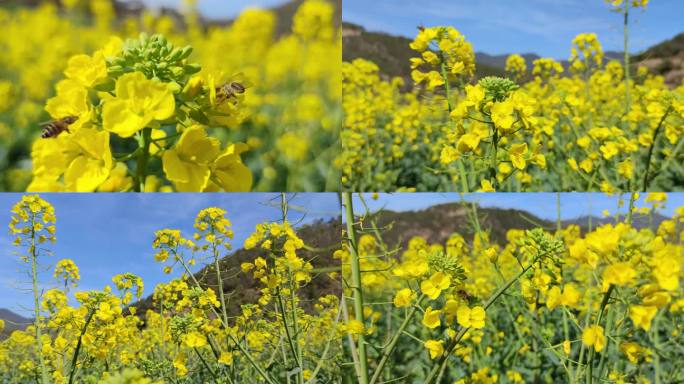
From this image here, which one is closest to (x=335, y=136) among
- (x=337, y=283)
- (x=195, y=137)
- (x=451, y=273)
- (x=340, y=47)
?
(x=340, y=47)

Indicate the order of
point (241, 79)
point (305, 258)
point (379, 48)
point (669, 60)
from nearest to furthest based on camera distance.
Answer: point (241, 79) → point (305, 258) → point (379, 48) → point (669, 60)

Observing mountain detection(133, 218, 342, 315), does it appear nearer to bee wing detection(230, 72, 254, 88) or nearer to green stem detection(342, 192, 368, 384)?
green stem detection(342, 192, 368, 384)

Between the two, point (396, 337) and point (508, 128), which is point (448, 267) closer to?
point (396, 337)

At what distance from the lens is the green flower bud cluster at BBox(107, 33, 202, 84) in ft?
2.69

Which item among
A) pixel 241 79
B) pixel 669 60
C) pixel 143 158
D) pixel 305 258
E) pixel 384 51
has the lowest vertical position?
pixel 305 258

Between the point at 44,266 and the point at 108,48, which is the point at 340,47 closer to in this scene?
the point at 44,266

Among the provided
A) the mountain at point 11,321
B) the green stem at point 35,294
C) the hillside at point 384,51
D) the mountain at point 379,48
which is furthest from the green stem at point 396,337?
the mountain at point 379,48

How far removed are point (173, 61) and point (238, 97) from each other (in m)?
0.10

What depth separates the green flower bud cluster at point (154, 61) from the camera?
819 millimetres

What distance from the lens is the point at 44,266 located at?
1349 millimetres

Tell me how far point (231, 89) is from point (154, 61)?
11cm

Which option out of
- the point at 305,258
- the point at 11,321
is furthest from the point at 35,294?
the point at 305,258

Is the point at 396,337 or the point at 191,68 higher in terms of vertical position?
the point at 191,68

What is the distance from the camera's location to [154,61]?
2.72ft
